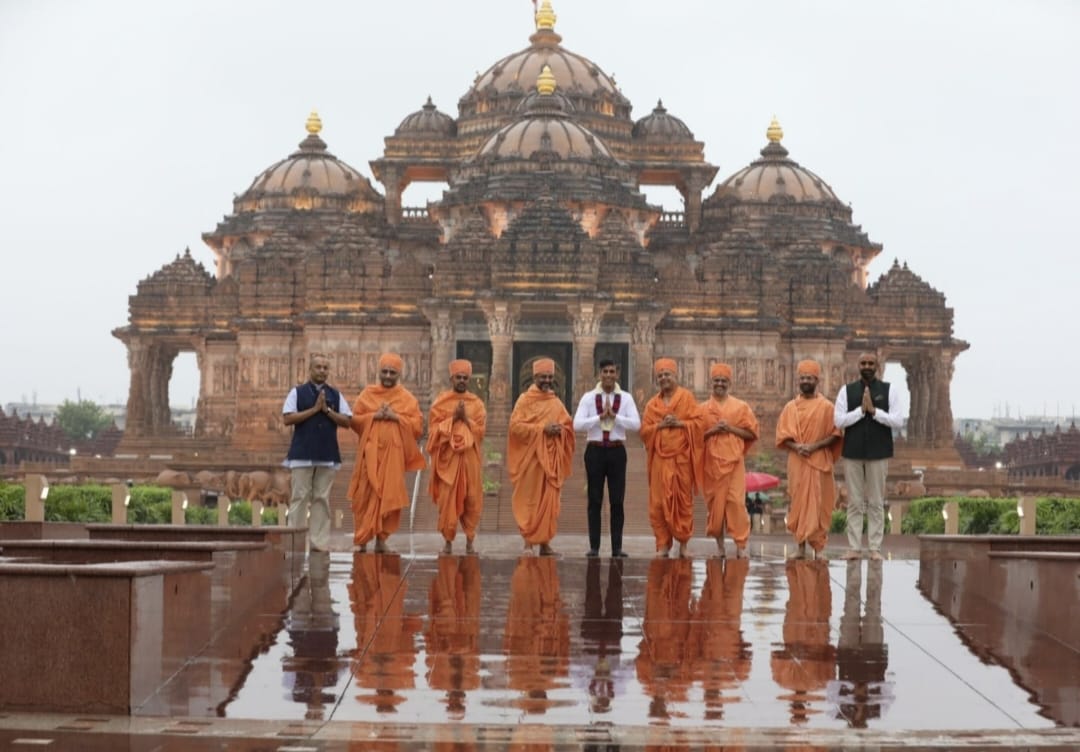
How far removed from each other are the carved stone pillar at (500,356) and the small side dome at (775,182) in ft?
60.5

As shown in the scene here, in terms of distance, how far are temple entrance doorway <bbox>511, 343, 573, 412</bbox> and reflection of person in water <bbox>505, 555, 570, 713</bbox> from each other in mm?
41924

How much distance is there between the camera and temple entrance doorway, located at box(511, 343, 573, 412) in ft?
200

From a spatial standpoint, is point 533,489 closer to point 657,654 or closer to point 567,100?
point 657,654

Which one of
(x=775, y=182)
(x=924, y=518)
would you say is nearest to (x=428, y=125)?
(x=775, y=182)

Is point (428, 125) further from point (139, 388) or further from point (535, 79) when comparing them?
point (139, 388)

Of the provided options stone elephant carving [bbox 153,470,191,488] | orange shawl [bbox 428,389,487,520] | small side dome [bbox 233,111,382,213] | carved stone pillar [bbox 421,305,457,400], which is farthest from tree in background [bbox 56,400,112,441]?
orange shawl [bbox 428,389,487,520]

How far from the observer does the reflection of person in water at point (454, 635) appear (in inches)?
489

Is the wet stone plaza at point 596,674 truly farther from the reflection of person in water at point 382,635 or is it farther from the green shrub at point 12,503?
the green shrub at point 12,503

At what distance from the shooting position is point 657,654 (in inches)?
539

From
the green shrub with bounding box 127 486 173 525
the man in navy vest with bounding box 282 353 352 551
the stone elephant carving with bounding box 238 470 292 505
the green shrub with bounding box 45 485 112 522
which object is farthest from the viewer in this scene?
the stone elephant carving with bounding box 238 470 292 505

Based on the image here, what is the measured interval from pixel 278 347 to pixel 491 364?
748cm

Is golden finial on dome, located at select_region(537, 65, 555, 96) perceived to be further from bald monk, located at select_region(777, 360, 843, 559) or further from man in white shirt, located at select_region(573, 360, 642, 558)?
bald monk, located at select_region(777, 360, 843, 559)

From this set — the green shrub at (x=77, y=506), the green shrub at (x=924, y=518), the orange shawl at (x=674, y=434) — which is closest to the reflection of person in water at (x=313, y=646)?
the orange shawl at (x=674, y=434)

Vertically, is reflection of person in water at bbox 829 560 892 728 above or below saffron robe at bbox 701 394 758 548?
below
